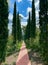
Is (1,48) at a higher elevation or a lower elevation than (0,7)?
lower

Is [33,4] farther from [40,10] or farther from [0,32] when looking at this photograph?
[0,32]

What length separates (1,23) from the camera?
18.2m

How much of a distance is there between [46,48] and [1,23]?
4.62 meters

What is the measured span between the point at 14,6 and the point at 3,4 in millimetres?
26284

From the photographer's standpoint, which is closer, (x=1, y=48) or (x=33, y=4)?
(x=1, y=48)

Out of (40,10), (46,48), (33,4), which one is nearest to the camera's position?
(46,48)

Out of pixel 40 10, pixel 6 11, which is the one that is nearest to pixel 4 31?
pixel 6 11

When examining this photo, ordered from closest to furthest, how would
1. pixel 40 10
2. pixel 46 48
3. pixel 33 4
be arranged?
pixel 46 48, pixel 40 10, pixel 33 4

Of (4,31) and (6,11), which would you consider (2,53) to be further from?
(6,11)

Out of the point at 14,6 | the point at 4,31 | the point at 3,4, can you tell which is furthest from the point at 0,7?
the point at 14,6

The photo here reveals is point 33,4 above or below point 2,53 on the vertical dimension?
above

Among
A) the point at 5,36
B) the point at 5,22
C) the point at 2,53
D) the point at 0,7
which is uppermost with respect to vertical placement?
the point at 0,7

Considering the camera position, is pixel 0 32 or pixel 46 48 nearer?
pixel 0 32

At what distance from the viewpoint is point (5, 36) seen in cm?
1872
